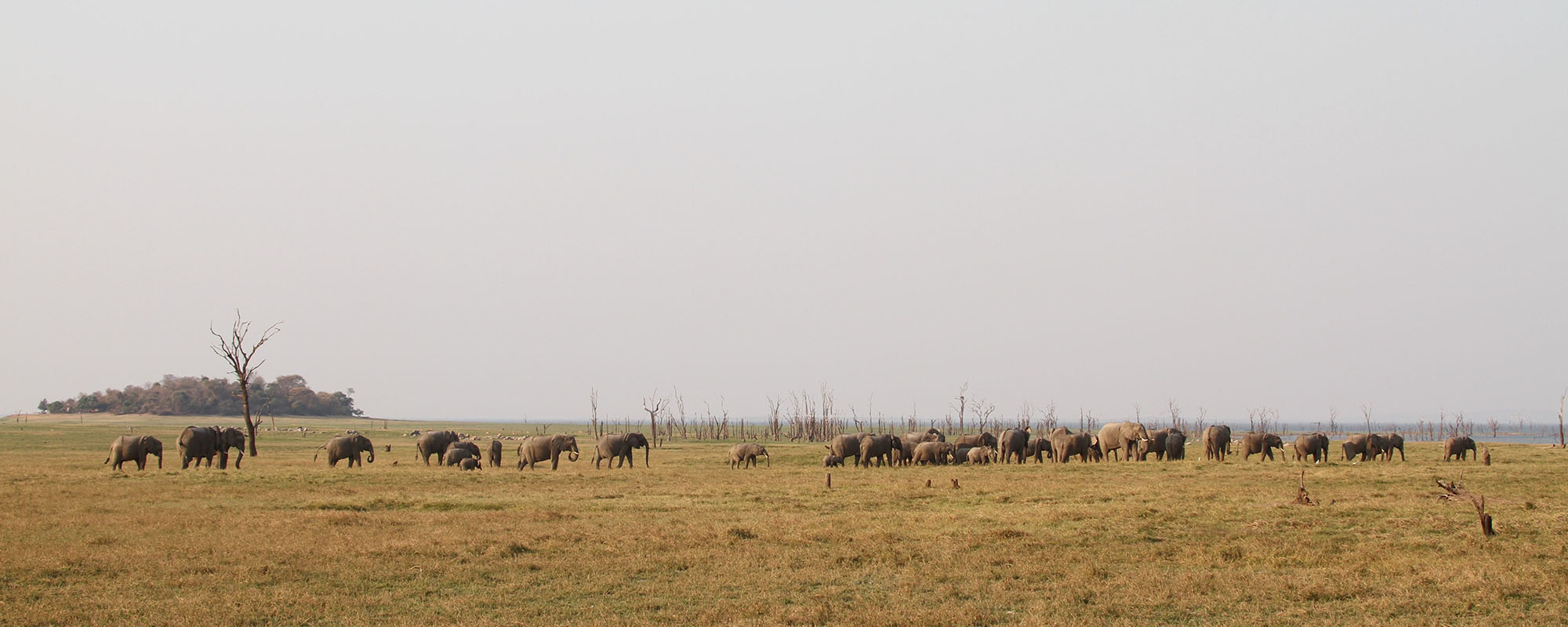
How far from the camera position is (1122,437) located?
51.6 metres

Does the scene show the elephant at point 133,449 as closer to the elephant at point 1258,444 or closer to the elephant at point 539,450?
the elephant at point 539,450

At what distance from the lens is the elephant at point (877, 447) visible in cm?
4578

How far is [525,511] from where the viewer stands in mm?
23531

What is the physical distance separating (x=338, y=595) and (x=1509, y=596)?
14.4 m

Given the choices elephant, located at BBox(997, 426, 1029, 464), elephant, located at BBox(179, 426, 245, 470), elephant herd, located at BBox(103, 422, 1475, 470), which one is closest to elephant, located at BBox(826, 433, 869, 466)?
elephant herd, located at BBox(103, 422, 1475, 470)

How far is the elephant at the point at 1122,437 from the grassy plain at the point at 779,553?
19.5m

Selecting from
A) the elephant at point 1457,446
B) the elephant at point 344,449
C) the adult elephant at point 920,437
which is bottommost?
the elephant at point 1457,446

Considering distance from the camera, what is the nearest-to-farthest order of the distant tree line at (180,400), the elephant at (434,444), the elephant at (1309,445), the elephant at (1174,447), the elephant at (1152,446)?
1. the elephant at (1309,445)
2. the elephant at (434,444)
3. the elephant at (1174,447)
4. the elephant at (1152,446)
5. the distant tree line at (180,400)

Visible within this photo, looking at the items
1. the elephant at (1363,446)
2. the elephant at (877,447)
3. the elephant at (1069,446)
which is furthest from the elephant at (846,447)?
the elephant at (1363,446)

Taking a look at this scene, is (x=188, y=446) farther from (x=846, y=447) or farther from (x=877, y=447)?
(x=877, y=447)

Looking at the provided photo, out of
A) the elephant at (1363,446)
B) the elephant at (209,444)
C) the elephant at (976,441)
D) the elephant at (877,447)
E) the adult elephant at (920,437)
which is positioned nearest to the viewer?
the elephant at (209,444)

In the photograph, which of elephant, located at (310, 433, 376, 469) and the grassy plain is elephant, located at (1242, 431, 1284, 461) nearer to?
the grassy plain

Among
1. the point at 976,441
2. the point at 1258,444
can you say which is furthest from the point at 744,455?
→ the point at 1258,444

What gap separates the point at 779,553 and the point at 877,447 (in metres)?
29.5
